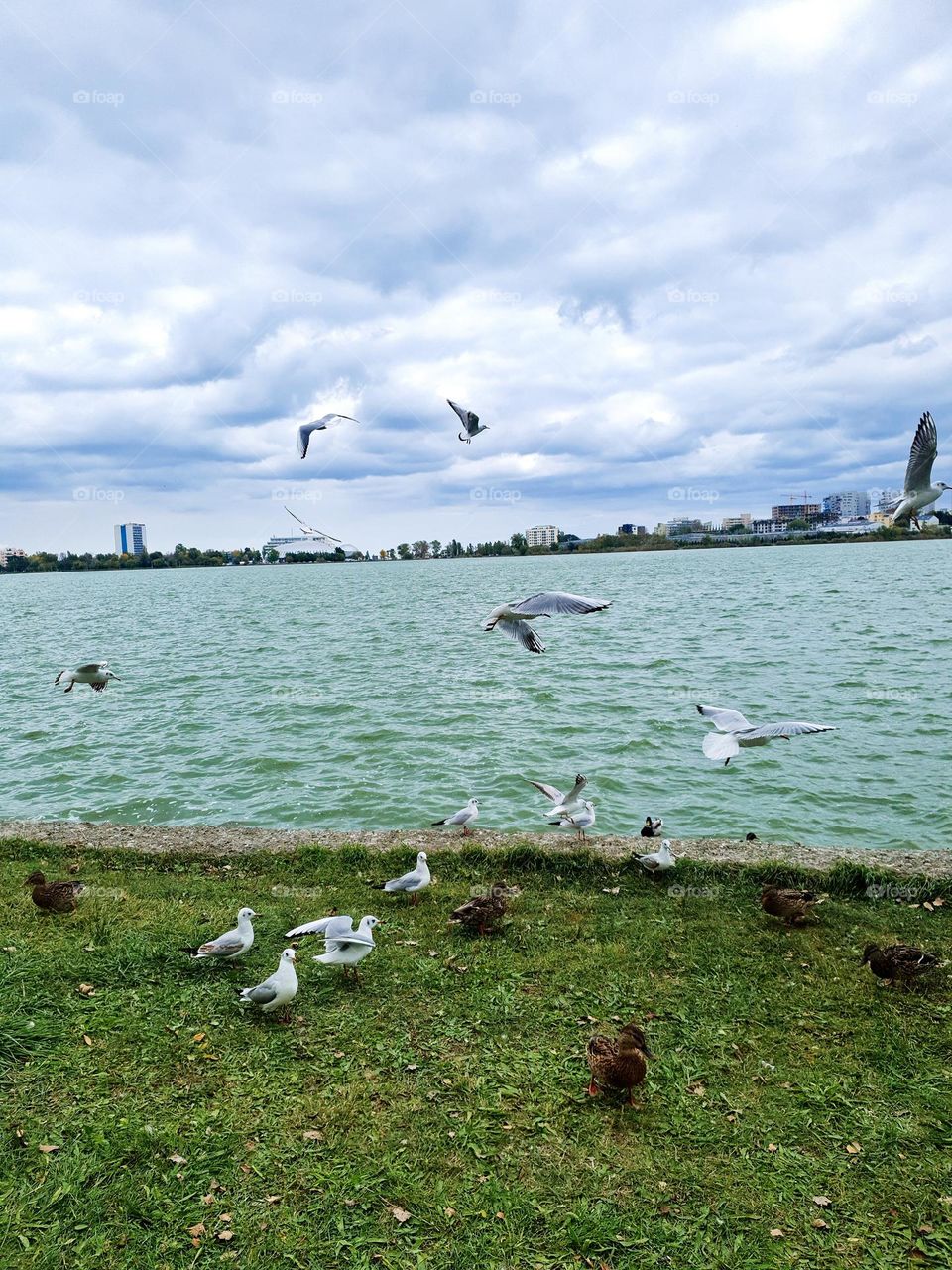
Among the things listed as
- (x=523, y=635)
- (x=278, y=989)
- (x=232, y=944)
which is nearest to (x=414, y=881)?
(x=232, y=944)

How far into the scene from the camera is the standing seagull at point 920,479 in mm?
8719

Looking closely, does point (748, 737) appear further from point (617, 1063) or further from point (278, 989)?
point (278, 989)

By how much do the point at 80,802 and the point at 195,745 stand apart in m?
4.25

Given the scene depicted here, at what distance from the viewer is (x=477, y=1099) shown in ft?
17.6

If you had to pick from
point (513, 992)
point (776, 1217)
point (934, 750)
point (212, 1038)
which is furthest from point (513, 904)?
point (934, 750)

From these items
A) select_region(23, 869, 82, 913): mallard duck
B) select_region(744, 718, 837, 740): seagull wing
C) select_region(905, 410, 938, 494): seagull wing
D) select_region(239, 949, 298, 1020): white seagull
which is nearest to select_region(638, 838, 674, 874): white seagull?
select_region(744, 718, 837, 740): seagull wing

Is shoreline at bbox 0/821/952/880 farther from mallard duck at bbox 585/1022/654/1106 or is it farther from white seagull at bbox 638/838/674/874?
mallard duck at bbox 585/1022/654/1106

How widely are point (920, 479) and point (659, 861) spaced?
17.7 feet

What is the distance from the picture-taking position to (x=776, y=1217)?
444 centimetres

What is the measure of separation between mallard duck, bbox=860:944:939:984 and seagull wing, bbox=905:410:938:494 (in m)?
5.22

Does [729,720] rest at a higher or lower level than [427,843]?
higher

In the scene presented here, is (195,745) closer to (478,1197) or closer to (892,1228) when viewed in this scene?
(478,1197)

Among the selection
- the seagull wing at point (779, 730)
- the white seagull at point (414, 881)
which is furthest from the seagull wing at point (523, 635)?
the white seagull at point (414, 881)

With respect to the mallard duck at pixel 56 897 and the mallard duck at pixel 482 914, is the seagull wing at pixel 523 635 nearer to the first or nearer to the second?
the mallard duck at pixel 482 914
